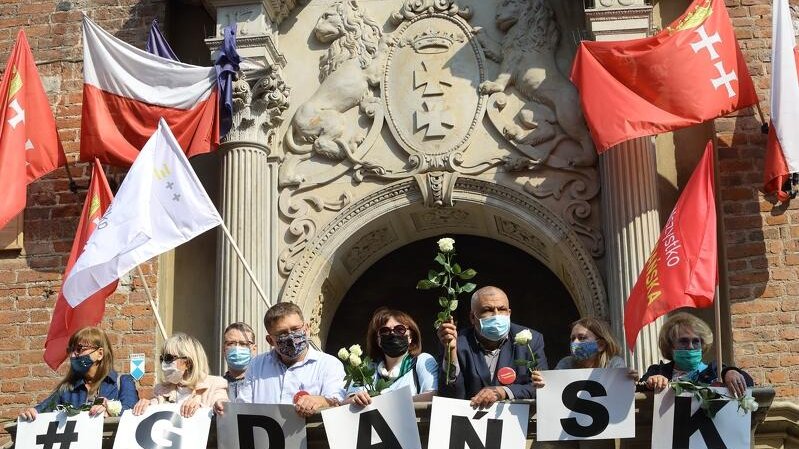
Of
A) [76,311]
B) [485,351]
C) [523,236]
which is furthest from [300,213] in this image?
[485,351]

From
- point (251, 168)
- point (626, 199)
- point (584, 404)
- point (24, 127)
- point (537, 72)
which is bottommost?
point (584, 404)

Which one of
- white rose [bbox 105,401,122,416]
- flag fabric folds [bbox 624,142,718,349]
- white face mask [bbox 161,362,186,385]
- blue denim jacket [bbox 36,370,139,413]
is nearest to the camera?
white rose [bbox 105,401,122,416]

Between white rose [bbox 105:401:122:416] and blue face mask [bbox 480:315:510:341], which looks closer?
blue face mask [bbox 480:315:510:341]

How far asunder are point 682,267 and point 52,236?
5.88 meters

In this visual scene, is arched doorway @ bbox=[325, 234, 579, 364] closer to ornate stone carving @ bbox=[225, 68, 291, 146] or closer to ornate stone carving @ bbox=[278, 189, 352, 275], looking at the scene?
ornate stone carving @ bbox=[278, 189, 352, 275]

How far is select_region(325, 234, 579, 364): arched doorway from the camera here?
14.7m

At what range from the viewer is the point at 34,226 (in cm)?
1364

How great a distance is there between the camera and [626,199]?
41.1ft

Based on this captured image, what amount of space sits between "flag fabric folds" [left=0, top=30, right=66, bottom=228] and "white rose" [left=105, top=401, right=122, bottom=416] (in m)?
4.13

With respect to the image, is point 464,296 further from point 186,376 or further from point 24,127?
point 186,376

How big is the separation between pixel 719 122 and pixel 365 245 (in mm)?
3355

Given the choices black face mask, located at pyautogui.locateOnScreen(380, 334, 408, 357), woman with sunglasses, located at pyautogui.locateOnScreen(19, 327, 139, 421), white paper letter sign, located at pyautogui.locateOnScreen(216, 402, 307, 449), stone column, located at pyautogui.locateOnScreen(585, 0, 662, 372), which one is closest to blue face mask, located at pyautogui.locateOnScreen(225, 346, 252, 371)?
woman with sunglasses, located at pyautogui.locateOnScreen(19, 327, 139, 421)

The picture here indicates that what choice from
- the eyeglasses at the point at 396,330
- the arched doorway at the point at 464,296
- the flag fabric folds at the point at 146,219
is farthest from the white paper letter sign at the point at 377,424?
the arched doorway at the point at 464,296

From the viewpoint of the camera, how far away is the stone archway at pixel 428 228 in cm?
1284
